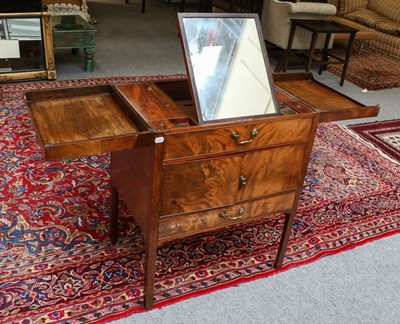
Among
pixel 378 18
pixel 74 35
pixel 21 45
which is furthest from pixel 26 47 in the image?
pixel 378 18

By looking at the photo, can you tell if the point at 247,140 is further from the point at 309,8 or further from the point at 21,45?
the point at 309,8

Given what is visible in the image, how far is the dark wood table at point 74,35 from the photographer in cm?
351

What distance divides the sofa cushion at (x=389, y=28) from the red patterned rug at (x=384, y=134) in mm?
2269

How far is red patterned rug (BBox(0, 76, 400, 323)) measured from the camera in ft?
5.45

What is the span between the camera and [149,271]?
156 cm

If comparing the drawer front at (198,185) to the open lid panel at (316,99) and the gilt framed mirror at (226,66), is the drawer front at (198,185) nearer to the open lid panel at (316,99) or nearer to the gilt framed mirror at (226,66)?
the gilt framed mirror at (226,66)

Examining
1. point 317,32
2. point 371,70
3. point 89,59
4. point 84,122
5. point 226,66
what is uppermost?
point 226,66

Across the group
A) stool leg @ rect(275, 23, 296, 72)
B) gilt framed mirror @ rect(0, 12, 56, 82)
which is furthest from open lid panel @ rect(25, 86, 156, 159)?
stool leg @ rect(275, 23, 296, 72)

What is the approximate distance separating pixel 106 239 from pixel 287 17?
2960mm

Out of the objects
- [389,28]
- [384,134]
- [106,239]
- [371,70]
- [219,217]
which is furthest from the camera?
[389,28]

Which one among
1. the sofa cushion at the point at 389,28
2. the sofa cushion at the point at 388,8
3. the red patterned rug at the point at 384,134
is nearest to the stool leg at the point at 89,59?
the red patterned rug at the point at 384,134

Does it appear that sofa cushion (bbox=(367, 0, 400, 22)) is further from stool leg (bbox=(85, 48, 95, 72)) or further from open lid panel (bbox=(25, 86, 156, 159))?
open lid panel (bbox=(25, 86, 156, 159))

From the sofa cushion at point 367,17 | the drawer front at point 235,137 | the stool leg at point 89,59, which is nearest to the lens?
the drawer front at point 235,137

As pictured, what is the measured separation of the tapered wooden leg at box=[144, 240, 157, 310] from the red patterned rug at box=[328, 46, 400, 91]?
330cm
